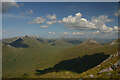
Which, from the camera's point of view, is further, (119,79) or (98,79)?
(98,79)

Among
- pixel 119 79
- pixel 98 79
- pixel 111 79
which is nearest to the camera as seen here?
pixel 119 79

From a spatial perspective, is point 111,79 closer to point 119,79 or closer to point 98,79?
point 119,79

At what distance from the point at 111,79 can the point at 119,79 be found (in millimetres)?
1542

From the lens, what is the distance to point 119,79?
654 inches

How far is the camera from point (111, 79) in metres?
17.9

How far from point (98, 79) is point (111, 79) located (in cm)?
277

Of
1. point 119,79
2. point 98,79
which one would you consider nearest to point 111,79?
point 119,79

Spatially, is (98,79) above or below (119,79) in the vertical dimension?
below

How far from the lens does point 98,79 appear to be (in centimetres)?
2019

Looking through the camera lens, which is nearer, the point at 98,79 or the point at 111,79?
the point at 111,79

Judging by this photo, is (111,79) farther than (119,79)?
Yes

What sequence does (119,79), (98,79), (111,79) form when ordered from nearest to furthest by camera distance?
(119,79), (111,79), (98,79)
